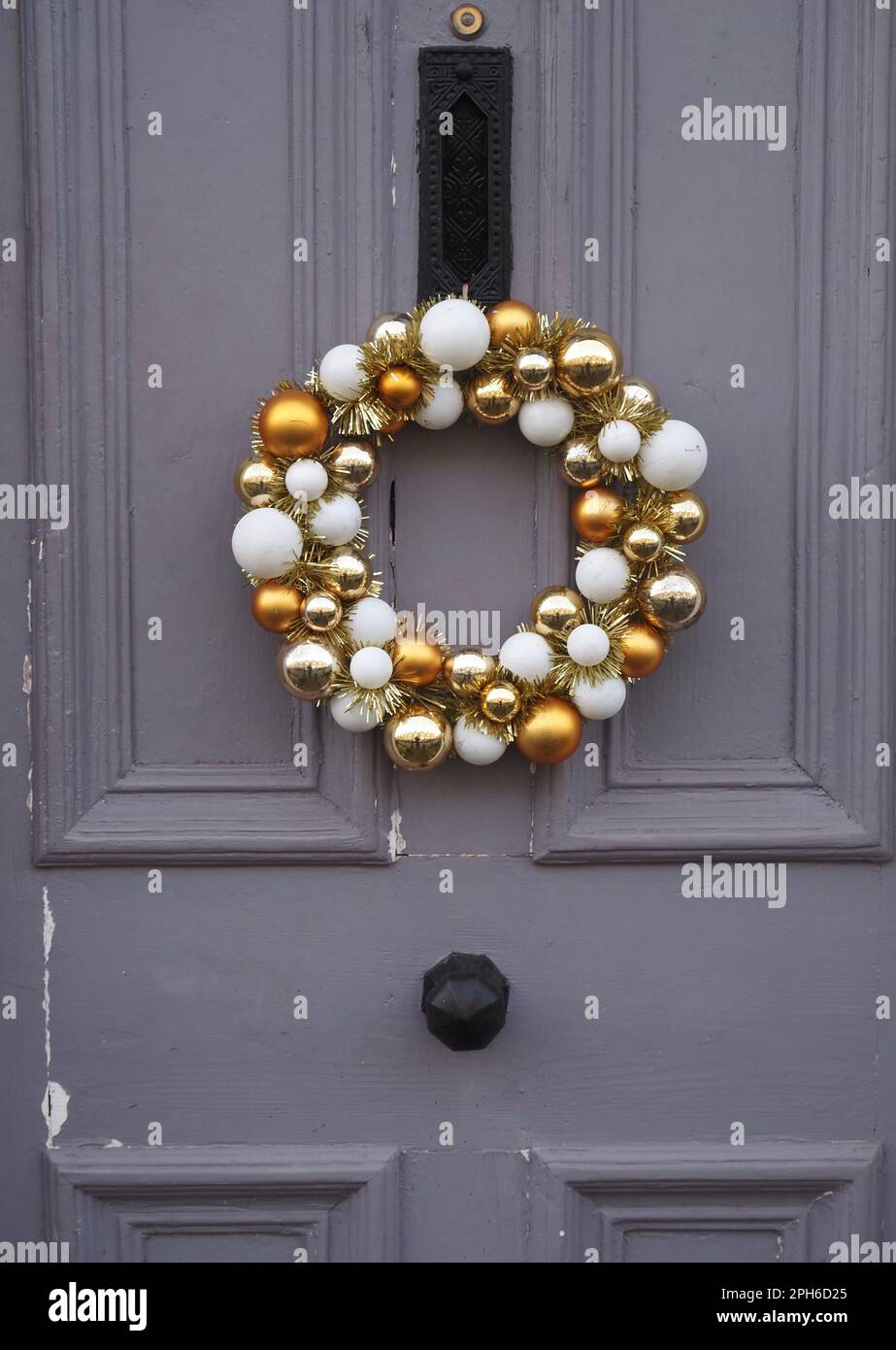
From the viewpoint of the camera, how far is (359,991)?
116cm

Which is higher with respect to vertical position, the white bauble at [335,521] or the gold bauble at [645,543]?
the white bauble at [335,521]

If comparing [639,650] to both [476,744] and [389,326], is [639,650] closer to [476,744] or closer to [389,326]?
[476,744]

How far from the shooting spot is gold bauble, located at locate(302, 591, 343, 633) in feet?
3.41

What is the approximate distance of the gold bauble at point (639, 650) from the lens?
1066 mm

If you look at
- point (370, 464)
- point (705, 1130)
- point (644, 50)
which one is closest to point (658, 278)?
point (644, 50)

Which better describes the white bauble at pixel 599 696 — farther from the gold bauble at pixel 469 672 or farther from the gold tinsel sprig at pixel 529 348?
the gold tinsel sprig at pixel 529 348

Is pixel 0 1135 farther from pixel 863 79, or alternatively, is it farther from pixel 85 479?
pixel 863 79

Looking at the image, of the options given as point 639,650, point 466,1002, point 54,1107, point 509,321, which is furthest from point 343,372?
point 54,1107

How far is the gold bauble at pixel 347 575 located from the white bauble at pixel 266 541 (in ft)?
0.12

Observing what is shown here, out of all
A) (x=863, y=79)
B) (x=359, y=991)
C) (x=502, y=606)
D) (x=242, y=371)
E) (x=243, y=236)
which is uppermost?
(x=863, y=79)

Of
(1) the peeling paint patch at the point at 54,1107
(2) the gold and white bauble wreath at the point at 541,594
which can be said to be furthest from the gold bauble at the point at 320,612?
(1) the peeling paint patch at the point at 54,1107

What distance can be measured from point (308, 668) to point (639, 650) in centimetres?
30

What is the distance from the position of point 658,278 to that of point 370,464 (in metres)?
A: 0.33

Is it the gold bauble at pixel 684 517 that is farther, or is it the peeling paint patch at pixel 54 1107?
the peeling paint patch at pixel 54 1107
